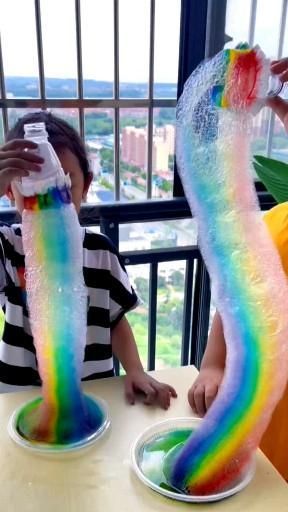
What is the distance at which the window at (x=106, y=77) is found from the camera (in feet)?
4.13

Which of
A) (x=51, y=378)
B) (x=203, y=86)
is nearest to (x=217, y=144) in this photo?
(x=203, y=86)

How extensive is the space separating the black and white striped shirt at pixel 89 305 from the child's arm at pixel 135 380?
0.11 ft

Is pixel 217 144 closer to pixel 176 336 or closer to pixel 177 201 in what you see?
pixel 177 201

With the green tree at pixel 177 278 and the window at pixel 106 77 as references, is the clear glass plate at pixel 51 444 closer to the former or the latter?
the window at pixel 106 77

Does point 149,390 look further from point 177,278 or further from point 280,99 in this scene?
point 177,278

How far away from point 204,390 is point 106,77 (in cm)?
99

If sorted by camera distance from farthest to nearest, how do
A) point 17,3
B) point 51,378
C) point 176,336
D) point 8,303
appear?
point 176,336 < point 17,3 < point 8,303 < point 51,378

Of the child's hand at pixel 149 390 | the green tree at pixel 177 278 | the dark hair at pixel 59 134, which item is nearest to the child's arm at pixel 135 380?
the child's hand at pixel 149 390

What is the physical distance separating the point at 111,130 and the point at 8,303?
0.73 m

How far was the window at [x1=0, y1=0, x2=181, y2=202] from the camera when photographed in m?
1.26

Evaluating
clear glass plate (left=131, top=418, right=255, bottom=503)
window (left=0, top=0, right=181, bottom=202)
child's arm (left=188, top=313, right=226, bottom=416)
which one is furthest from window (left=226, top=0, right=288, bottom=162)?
clear glass plate (left=131, top=418, right=255, bottom=503)

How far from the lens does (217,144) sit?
479mm

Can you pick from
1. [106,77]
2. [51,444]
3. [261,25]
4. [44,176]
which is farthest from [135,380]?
[261,25]

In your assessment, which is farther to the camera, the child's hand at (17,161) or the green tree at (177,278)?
the green tree at (177,278)
